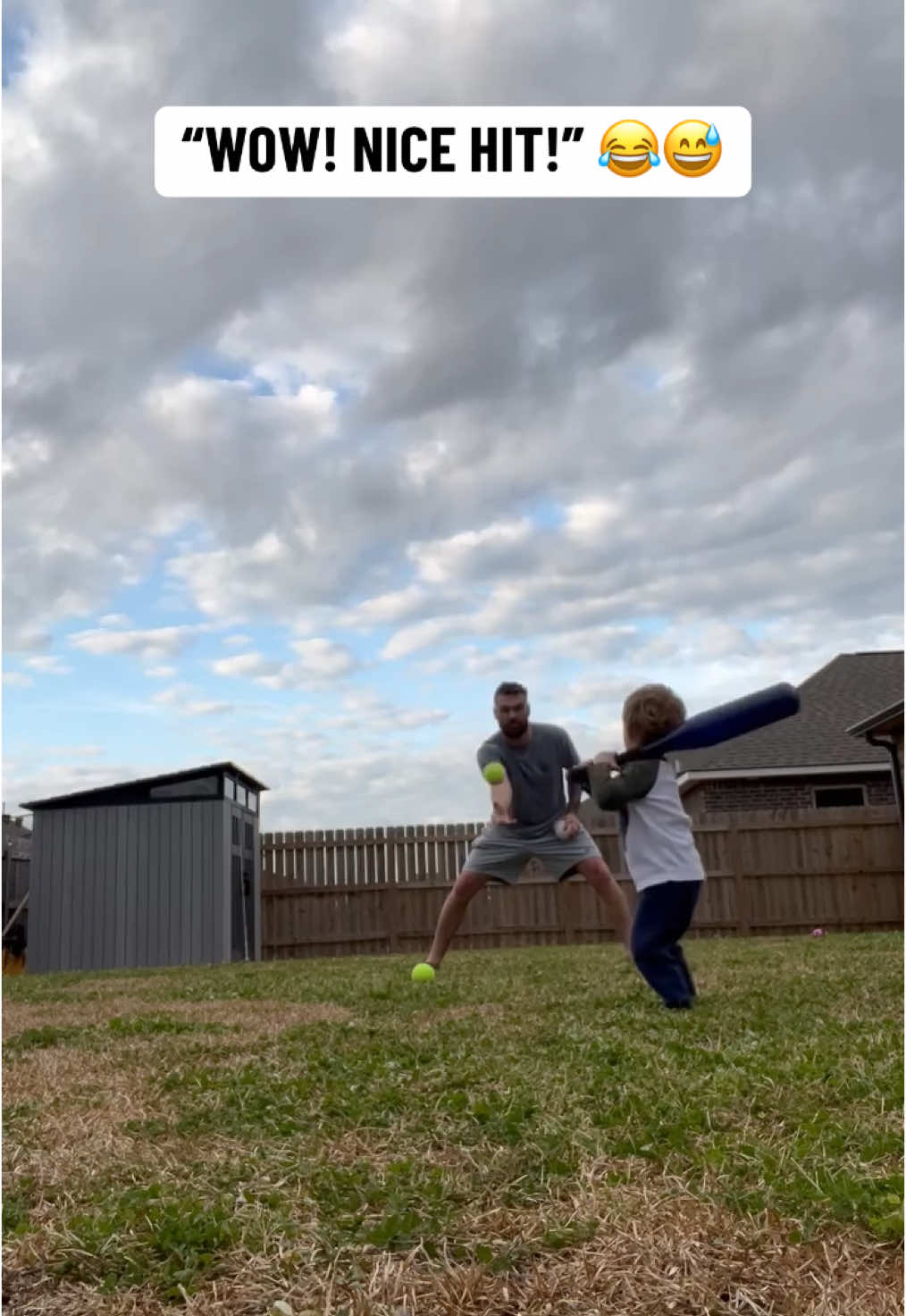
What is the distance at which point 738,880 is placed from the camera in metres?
16.6

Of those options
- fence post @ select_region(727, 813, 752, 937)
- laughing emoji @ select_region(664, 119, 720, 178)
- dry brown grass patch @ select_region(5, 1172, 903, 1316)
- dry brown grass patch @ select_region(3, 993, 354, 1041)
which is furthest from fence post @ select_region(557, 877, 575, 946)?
dry brown grass patch @ select_region(5, 1172, 903, 1316)

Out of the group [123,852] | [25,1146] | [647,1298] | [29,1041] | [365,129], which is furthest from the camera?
[123,852]

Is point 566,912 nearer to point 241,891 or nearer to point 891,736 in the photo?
point 241,891

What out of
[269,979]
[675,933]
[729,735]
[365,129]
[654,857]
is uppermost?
[365,129]

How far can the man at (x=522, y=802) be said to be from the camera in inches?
292

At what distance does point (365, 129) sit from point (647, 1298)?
3.02 metres

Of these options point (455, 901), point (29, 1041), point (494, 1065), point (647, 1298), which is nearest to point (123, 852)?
point (455, 901)

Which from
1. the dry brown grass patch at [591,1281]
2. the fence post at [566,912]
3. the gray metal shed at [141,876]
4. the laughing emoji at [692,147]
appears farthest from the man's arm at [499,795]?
the fence post at [566,912]

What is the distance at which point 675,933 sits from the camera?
17.7 ft

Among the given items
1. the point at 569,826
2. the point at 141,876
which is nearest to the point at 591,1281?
the point at 569,826

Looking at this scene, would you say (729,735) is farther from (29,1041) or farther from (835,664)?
(835,664)

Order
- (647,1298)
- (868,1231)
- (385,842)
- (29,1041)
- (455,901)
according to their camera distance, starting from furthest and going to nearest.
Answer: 1. (385,842)
2. (455,901)
3. (29,1041)
4. (868,1231)
5. (647,1298)

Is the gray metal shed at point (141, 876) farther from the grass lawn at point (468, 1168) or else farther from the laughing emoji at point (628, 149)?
the laughing emoji at point (628, 149)

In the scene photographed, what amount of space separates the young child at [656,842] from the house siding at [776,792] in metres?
15.1
